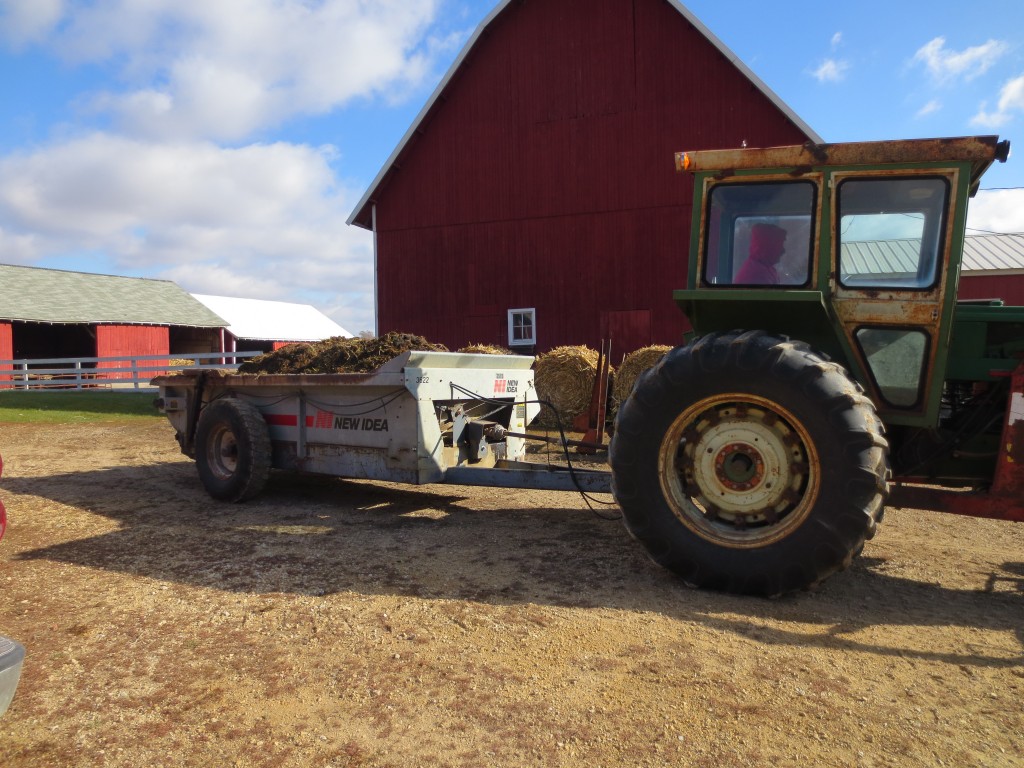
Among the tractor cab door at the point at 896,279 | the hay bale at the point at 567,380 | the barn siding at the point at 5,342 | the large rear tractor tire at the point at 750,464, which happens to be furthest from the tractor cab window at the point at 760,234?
the barn siding at the point at 5,342

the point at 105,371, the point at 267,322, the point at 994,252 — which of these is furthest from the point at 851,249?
A: the point at 267,322

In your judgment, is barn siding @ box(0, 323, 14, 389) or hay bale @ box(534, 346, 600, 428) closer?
hay bale @ box(534, 346, 600, 428)

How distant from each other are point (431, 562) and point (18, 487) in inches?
209

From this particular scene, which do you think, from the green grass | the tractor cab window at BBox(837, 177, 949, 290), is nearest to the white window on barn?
the green grass

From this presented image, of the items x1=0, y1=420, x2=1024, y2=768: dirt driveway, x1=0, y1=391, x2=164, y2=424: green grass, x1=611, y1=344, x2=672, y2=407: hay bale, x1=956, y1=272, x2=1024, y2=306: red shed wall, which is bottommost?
x1=0, y1=420, x2=1024, y2=768: dirt driveway

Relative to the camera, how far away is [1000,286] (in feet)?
70.4

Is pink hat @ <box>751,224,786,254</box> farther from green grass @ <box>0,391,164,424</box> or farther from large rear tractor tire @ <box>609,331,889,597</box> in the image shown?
green grass @ <box>0,391,164,424</box>

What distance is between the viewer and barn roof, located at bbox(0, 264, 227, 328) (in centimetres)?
2956

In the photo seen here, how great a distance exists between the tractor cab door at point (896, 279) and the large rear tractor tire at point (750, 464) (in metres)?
0.61

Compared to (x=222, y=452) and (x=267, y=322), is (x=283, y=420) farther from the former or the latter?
(x=267, y=322)

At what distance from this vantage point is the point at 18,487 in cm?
748

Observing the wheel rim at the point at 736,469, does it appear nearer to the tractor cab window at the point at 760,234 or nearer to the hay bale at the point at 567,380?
the tractor cab window at the point at 760,234

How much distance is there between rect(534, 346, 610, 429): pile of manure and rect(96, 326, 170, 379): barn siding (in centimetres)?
2235

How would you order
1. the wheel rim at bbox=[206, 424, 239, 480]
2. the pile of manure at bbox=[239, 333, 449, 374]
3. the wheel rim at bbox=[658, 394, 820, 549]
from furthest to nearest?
the pile of manure at bbox=[239, 333, 449, 374], the wheel rim at bbox=[206, 424, 239, 480], the wheel rim at bbox=[658, 394, 820, 549]
